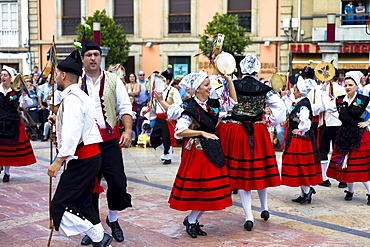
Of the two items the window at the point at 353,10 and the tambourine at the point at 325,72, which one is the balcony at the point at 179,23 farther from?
the tambourine at the point at 325,72

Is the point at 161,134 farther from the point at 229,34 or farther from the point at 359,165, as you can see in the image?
the point at 229,34

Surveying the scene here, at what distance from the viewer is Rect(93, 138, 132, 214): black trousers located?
16.5 feet

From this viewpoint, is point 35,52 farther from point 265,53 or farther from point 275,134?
point 275,134

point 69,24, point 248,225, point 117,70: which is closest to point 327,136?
point 248,225

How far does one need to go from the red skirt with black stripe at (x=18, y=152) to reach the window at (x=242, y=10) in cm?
1460

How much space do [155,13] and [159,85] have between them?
44.4 feet

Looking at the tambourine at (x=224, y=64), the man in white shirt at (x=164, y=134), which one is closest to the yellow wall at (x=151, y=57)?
the man in white shirt at (x=164, y=134)

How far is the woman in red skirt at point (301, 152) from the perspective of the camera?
6797mm

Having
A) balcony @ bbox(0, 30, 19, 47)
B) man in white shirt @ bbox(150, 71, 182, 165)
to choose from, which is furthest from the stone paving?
balcony @ bbox(0, 30, 19, 47)

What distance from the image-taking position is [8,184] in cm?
812

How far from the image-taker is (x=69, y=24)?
23.3m

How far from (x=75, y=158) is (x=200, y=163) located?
1.36 m

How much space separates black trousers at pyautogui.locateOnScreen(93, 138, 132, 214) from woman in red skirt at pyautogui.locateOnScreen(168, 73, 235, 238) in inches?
20.9

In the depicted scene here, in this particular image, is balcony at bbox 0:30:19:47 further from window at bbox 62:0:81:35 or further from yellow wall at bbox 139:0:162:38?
yellow wall at bbox 139:0:162:38
